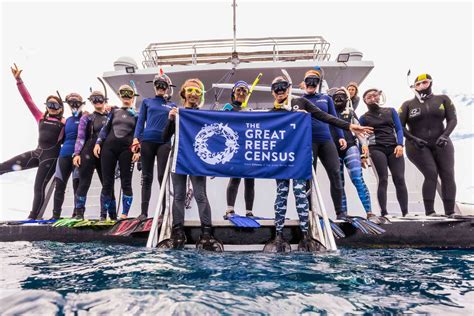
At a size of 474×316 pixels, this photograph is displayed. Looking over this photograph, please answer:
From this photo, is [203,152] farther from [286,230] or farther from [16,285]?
[16,285]

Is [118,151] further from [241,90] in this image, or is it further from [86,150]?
[241,90]

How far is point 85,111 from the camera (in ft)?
18.3

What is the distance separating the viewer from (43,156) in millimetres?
5352

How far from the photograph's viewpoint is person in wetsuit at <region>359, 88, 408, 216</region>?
15.7 ft

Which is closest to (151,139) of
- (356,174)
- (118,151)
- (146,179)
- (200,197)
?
(146,179)

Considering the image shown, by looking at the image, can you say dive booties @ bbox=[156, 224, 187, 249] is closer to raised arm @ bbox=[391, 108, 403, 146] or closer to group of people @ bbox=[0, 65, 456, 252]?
group of people @ bbox=[0, 65, 456, 252]

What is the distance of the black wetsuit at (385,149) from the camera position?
4.78 m

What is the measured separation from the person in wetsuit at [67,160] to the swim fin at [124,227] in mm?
1717

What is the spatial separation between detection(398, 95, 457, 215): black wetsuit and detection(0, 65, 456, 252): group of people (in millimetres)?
14

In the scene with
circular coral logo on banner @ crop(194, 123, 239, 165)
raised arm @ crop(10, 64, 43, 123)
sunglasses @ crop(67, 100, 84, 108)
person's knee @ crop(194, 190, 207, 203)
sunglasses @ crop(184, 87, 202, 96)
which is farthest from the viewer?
raised arm @ crop(10, 64, 43, 123)

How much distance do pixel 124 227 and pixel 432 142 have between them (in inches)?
189

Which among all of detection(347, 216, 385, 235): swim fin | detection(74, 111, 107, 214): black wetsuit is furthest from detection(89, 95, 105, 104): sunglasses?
detection(347, 216, 385, 235): swim fin

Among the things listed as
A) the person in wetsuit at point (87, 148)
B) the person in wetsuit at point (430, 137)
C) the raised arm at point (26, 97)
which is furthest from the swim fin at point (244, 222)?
the raised arm at point (26, 97)

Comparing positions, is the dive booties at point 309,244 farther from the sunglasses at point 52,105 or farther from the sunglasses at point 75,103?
the sunglasses at point 52,105
